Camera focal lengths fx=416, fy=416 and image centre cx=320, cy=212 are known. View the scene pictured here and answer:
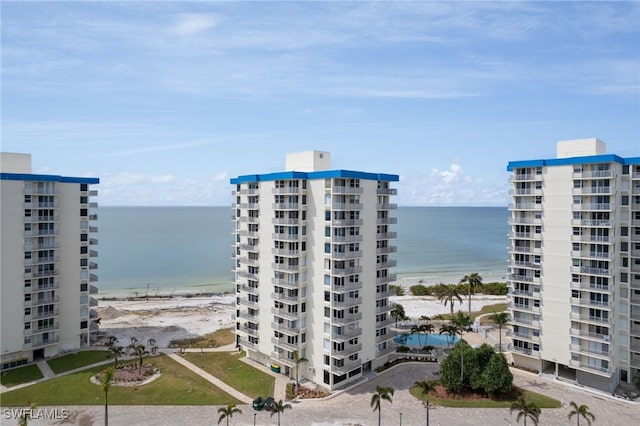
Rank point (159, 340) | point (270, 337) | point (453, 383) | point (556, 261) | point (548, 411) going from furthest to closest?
point (159, 340)
point (270, 337)
point (556, 261)
point (453, 383)
point (548, 411)

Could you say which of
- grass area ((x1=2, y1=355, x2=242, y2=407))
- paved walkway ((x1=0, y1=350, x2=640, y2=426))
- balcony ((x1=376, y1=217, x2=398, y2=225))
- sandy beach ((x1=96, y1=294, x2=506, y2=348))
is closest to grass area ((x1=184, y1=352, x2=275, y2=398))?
paved walkway ((x1=0, y1=350, x2=640, y2=426))

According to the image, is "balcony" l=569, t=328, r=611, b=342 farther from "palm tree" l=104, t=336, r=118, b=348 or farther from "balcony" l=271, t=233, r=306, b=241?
"palm tree" l=104, t=336, r=118, b=348

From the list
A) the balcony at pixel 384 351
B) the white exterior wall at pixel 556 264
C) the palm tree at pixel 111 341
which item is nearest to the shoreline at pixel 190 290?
the palm tree at pixel 111 341

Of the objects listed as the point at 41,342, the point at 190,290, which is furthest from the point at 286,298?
the point at 190,290

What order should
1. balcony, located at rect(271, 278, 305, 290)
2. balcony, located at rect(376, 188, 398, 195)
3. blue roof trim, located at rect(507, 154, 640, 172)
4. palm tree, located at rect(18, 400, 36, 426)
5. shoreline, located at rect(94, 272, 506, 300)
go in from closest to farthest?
palm tree, located at rect(18, 400, 36, 426) < blue roof trim, located at rect(507, 154, 640, 172) < balcony, located at rect(271, 278, 305, 290) < balcony, located at rect(376, 188, 398, 195) < shoreline, located at rect(94, 272, 506, 300)

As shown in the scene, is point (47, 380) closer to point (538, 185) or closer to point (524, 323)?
point (524, 323)

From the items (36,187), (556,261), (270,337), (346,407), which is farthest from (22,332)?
(556,261)
